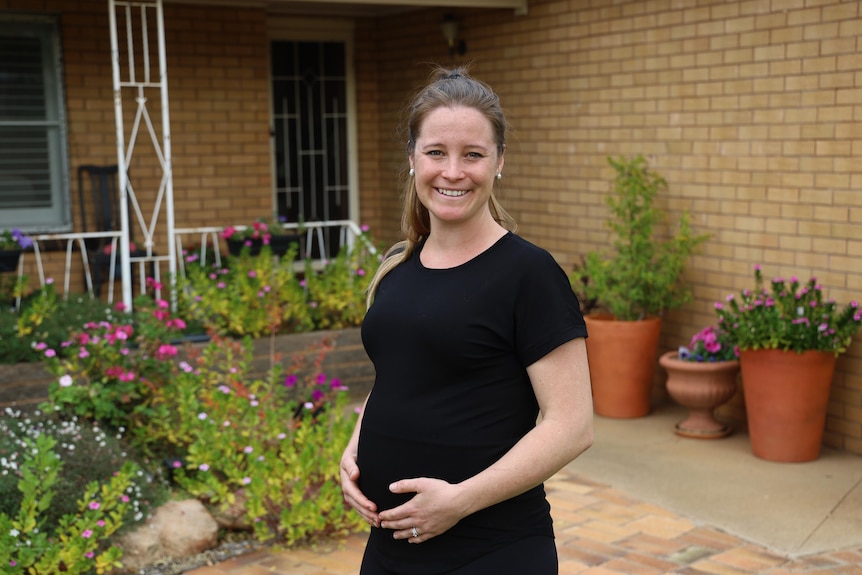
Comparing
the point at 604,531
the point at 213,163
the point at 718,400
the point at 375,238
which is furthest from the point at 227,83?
the point at 604,531

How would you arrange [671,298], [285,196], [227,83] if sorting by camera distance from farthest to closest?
[285,196] < [227,83] < [671,298]

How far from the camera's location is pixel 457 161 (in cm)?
212

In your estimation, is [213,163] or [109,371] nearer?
[109,371]

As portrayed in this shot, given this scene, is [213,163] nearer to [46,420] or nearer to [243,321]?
[243,321]

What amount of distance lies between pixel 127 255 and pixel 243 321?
0.95m

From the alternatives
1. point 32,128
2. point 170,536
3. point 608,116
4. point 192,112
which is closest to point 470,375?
point 170,536

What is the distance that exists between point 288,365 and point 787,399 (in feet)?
10.6

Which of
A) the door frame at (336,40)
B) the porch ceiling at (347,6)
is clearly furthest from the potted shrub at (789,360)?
the door frame at (336,40)

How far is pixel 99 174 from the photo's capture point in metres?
8.63

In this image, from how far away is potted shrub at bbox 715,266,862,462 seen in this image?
223 inches

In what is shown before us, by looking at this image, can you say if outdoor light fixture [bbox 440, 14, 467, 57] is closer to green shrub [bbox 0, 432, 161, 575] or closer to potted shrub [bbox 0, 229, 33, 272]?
potted shrub [bbox 0, 229, 33, 272]

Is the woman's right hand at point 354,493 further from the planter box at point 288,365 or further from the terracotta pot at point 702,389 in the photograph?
the terracotta pot at point 702,389

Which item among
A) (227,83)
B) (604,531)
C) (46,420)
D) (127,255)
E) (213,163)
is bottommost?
(604,531)

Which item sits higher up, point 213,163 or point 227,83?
point 227,83
